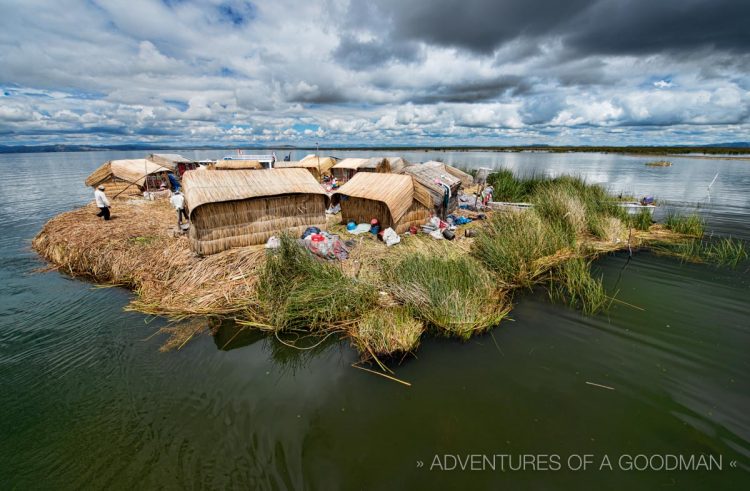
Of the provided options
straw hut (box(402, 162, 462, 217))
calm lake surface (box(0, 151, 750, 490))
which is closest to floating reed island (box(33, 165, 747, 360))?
straw hut (box(402, 162, 462, 217))

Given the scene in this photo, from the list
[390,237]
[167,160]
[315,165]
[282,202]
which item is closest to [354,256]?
[390,237]

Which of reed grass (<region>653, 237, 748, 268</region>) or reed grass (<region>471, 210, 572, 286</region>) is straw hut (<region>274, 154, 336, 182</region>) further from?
reed grass (<region>653, 237, 748, 268</region>)

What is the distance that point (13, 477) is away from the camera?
4316mm

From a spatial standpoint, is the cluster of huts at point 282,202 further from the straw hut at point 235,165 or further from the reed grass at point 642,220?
the straw hut at point 235,165

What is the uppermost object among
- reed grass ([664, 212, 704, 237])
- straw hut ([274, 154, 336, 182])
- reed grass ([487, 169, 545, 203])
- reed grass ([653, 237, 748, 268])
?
straw hut ([274, 154, 336, 182])

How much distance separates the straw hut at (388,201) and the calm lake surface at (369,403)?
6.33m

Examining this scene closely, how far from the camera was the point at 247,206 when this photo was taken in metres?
10.9

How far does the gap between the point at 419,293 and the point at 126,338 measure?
737 cm

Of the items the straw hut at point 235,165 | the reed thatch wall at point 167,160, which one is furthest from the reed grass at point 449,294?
the reed thatch wall at point 167,160

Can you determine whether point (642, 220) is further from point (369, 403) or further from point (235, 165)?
point (235, 165)

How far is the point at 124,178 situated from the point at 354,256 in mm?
23400

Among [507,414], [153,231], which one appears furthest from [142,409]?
[153,231]

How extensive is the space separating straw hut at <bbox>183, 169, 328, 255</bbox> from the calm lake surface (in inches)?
139

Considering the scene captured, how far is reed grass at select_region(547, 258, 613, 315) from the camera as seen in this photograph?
820 centimetres
